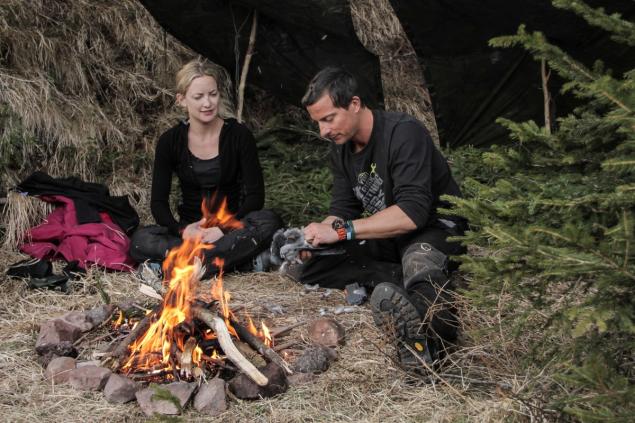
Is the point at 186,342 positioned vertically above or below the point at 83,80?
below

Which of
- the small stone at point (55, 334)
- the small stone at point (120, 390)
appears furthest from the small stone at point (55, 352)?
the small stone at point (120, 390)

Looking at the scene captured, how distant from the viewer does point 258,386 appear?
2.73 m

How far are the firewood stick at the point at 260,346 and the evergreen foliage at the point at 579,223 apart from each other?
3.03ft

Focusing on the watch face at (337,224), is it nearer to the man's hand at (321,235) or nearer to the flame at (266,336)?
the man's hand at (321,235)

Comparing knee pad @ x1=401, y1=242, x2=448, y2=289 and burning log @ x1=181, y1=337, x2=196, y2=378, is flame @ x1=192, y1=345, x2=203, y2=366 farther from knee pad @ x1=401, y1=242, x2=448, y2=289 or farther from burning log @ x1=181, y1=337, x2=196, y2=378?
knee pad @ x1=401, y1=242, x2=448, y2=289

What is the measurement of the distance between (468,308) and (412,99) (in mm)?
3591

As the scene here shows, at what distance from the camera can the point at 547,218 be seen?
6.50 ft

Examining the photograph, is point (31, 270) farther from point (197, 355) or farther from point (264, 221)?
point (197, 355)

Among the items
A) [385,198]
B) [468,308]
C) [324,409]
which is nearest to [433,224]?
[385,198]

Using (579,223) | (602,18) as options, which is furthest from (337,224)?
(602,18)

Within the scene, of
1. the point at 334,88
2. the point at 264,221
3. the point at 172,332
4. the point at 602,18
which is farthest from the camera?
the point at 264,221

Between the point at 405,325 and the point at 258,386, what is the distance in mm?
613

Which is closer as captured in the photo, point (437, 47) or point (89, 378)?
point (89, 378)

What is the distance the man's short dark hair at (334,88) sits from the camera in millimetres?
3297
